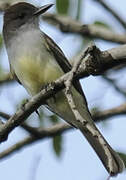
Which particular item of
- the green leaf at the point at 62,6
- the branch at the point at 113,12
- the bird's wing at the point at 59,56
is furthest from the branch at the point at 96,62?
the branch at the point at 113,12

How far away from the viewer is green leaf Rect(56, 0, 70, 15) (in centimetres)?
544

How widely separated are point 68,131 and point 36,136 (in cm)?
36

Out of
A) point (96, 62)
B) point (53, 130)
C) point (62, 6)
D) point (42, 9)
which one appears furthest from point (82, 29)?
point (96, 62)

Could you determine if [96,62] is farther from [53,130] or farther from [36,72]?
[53,130]

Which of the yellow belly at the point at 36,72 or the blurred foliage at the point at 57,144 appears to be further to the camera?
the blurred foliage at the point at 57,144

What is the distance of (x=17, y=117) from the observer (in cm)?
406

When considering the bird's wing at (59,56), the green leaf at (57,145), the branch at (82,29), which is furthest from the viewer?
the branch at (82,29)

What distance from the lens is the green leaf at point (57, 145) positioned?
5.38 m

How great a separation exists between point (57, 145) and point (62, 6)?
1370 millimetres

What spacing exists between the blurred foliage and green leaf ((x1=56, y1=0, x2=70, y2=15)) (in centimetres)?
126

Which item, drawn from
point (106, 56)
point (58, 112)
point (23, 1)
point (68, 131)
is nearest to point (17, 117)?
point (106, 56)

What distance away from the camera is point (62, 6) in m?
5.50

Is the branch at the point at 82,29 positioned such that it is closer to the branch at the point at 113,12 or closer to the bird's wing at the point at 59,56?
the branch at the point at 113,12

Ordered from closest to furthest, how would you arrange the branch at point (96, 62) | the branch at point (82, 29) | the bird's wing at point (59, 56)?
the branch at point (96, 62)
the bird's wing at point (59, 56)
the branch at point (82, 29)
